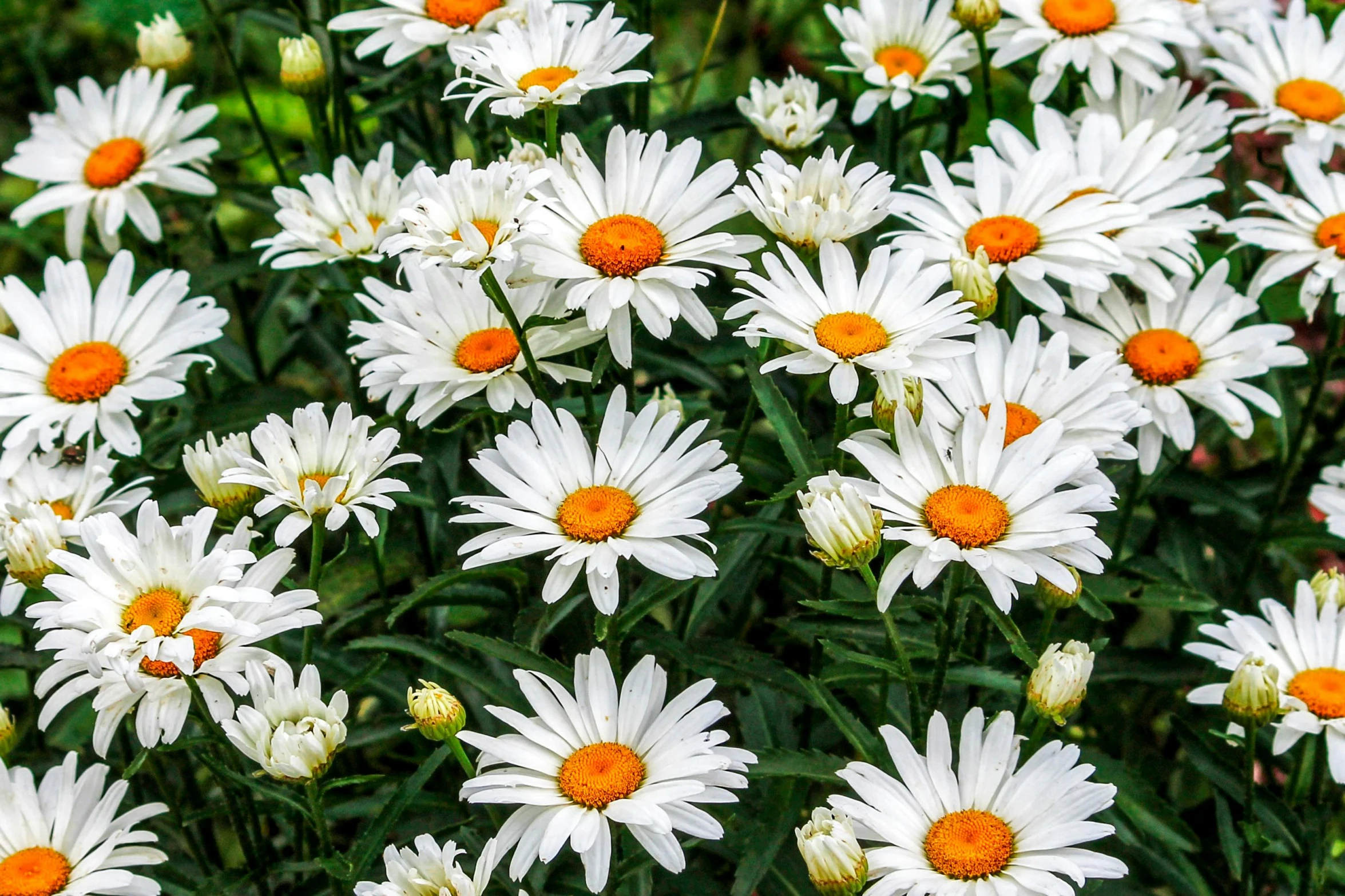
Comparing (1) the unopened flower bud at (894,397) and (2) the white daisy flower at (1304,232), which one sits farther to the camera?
(2) the white daisy flower at (1304,232)

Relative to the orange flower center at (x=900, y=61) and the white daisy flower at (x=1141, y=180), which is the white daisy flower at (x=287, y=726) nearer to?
the white daisy flower at (x=1141, y=180)

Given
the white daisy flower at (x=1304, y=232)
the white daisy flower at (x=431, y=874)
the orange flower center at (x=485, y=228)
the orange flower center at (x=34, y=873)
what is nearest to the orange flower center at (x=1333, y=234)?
the white daisy flower at (x=1304, y=232)

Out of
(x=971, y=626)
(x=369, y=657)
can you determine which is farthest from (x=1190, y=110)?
(x=369, y=657)

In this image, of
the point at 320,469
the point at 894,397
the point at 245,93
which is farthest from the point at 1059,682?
the point at 245,93

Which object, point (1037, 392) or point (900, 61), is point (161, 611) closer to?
point (1037, 392)

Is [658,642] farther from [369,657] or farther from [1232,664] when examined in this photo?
[1232,664]

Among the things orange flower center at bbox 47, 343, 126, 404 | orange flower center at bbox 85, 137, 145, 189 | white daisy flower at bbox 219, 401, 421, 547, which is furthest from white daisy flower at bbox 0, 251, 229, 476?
white daisy flower at bbox 219, 401, 421, 547
